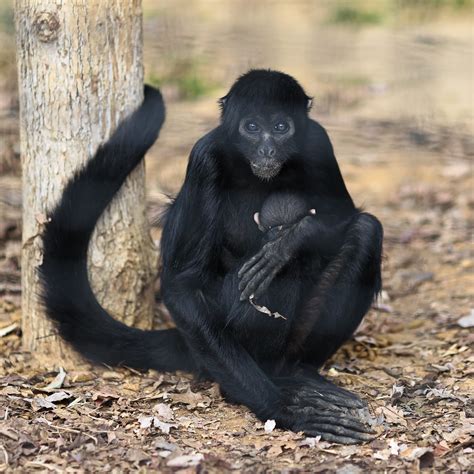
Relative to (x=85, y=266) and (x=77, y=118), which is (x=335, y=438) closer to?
(x=85, y=266)

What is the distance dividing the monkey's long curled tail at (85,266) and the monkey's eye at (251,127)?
26.5 inches

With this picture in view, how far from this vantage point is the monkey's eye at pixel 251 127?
17.8ft

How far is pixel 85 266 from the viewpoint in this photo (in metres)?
5.71

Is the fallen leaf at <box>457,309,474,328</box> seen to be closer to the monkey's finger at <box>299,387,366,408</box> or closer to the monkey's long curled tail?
the monkey's finger at <box>299,387,366,408</box>

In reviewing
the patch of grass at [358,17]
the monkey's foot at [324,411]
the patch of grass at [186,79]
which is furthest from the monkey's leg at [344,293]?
the patch of grass at [358,17]

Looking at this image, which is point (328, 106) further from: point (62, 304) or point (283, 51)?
point (62, 304)

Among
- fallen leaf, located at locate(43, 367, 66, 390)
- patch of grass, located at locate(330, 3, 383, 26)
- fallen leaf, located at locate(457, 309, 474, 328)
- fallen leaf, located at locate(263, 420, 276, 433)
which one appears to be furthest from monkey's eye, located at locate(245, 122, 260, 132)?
patch of grass, located at locate(330, 3, 383, 26)

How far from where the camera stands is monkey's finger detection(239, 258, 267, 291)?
17.3ft

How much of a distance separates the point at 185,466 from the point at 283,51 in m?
9.28

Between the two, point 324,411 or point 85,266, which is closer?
point 324,411

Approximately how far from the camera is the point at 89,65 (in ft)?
18.2

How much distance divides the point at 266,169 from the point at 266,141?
17cm

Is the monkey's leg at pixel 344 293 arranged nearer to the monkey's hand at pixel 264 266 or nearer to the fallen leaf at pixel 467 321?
the monkey's hand at pixel 264 266

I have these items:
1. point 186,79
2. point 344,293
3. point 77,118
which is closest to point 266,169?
point 344,293
